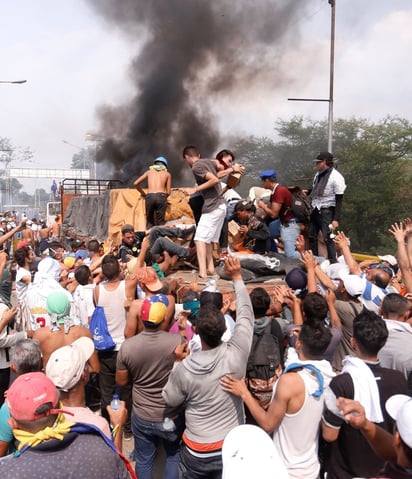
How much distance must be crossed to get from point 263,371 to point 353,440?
0.78 metres

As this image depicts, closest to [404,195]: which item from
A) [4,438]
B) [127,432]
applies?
[127,432]

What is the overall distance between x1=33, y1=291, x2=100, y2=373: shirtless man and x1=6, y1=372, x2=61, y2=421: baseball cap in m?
1.61

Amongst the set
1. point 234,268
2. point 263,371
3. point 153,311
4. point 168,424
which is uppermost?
point 234,268

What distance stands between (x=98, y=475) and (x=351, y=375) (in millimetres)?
1324

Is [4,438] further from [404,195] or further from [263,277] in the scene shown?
[404,195]

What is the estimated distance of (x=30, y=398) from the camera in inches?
76.2

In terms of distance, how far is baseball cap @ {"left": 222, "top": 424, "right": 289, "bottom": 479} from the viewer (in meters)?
1.41

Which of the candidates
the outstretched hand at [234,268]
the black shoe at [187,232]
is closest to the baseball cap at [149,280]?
the outstretched hand at [234,268]

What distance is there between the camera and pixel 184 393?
9.02ft

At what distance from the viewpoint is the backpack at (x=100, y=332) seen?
432cm

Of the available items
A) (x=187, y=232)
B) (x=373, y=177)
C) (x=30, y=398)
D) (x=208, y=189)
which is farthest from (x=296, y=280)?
(x=373, y=177)

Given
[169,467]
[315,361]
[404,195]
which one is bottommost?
[169,467]

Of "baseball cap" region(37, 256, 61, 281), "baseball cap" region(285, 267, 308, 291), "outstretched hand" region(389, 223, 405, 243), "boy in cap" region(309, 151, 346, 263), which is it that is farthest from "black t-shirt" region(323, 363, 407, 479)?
"boy in cap" region(309, 151, 346, 263)

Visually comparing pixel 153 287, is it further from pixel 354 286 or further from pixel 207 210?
pixel 207 210
